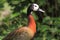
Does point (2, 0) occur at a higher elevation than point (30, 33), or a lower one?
higher

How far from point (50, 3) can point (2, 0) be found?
1402 millimetres

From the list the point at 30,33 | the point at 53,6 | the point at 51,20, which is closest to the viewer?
the point at 30,33

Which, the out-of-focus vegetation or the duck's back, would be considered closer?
the duck's back

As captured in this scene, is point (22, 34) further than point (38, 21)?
No


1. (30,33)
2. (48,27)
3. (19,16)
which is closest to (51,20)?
(48,27)

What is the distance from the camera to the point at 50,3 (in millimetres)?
11633

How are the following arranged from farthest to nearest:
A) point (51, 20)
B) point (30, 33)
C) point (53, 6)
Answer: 1. point (53, 6)
2. point (51, 20)
3. point (30, 33)

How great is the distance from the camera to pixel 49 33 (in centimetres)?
1080

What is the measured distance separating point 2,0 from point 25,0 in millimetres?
614

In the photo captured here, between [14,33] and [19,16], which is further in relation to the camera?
[19,16]

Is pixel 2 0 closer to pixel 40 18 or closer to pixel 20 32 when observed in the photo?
pixel 40 18

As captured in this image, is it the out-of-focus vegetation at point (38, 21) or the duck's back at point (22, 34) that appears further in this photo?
the out-of-focus vegetation at point (38, 21)

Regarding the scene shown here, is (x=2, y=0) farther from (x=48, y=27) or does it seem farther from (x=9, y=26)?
(x=48, y=27)

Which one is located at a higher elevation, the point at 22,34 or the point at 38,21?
the point at 38,21
